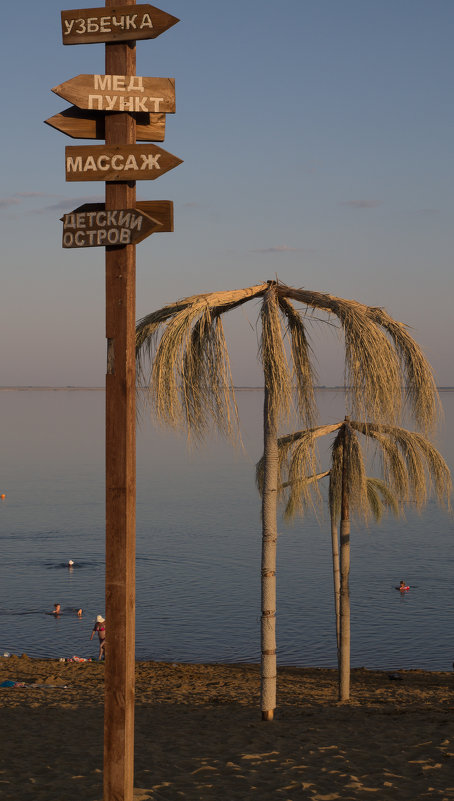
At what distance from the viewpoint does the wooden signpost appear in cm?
762

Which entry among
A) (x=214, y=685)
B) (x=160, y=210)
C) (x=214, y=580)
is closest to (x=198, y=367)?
(x=160, y=210)

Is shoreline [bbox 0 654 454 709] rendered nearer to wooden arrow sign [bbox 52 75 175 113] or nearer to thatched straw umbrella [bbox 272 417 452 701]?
thatched straw umbrella [bbox 272 417 452 701]

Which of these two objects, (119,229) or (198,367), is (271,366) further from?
(119,229)

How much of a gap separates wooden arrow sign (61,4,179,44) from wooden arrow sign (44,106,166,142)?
67cm

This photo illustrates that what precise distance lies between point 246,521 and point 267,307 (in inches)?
2422

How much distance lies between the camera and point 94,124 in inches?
312

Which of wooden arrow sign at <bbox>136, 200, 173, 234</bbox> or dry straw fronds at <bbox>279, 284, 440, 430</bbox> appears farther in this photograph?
dry straw fronds at <bbox>279, 284, 440, 430</bbox>

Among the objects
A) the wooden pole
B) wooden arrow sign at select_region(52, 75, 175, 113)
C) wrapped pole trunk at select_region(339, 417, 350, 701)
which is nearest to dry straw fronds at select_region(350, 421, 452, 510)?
wrapped pole trunk at select_region(339, 417, 350, 701)

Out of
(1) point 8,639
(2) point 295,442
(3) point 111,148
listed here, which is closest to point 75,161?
(3) point 111,148

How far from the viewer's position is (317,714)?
15688 millimetres

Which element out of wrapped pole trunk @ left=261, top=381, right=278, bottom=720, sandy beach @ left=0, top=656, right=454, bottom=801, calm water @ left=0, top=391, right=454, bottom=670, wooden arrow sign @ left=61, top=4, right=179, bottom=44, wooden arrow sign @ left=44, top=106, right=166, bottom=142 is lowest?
calm water @ left=0, top=391, right=454, bottom=670

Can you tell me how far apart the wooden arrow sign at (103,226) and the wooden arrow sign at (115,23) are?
1566 mm

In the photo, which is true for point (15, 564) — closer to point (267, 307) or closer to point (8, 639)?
point (8, 639)

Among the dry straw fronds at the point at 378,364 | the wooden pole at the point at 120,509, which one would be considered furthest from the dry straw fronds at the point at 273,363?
the wooden pole at the point at 120,509
